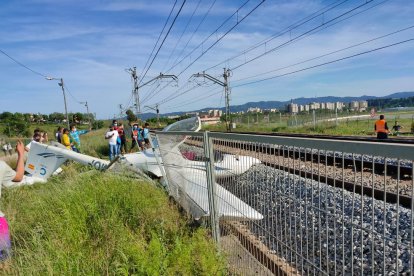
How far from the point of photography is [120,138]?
18.6 metres

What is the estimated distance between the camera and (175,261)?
3.89 meters

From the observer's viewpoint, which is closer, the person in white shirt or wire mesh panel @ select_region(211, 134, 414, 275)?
wire mesh panel @ select_region(211, 134, 414, 275)

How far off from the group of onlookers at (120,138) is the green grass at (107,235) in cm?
764

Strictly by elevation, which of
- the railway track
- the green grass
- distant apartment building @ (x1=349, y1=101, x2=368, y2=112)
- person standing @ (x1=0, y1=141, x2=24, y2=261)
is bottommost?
distant apartment building @ (x1=349, y1=101, x2=368, y2=112)

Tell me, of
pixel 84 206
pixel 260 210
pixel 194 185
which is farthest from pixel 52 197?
pixel 260 210

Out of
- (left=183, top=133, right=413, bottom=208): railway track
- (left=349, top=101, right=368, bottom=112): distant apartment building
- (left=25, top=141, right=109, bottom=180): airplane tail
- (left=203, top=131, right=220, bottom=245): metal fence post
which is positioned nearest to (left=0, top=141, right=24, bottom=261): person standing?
(left=203, top=131, right=220, bottom=245): metal fence post

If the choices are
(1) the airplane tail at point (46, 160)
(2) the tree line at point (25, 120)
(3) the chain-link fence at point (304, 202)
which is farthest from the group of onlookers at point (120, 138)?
(2) the tree line at point (25, 120)

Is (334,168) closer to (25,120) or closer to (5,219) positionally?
(5,219)

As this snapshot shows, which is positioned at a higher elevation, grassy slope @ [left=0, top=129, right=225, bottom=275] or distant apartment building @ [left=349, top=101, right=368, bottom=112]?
grassy slope @ [left=0, top=129, right=225, bottom=275]

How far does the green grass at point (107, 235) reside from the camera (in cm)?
381

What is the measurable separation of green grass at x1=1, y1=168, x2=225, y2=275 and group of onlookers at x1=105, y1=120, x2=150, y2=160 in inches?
301

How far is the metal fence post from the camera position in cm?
416

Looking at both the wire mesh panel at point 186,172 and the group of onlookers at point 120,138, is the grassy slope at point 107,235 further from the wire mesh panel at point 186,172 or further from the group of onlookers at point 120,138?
the group of onlookers at point 120,138

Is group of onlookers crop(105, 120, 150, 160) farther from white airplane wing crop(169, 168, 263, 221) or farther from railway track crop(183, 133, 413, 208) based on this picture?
railway track crop(183, 133, 413, 208)
